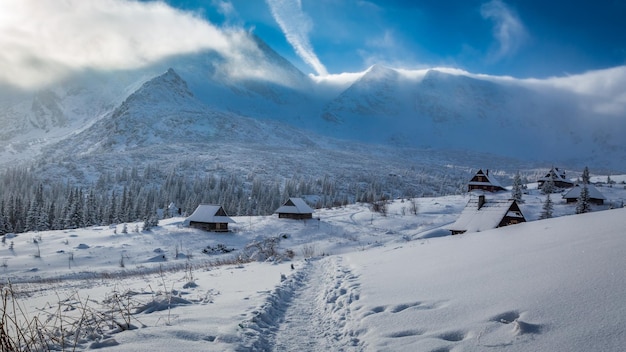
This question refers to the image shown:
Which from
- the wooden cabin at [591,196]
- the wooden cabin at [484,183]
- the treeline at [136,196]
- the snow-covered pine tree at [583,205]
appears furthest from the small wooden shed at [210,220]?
the wooden cabin at [591,196]

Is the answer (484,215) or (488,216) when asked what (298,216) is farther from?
(488,216)

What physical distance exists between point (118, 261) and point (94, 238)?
33.4 ft

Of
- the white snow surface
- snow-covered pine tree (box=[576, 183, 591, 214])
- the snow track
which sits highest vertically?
snow-covered pine tree (box=[576, 183, 591, 214])

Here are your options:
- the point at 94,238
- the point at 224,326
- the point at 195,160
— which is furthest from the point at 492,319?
the point at 195,160

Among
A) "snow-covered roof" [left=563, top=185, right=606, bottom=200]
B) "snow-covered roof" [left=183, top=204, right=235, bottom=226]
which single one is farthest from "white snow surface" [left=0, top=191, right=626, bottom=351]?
"snow-covered roof" [left=563, top=185, right=606, bottom=200]

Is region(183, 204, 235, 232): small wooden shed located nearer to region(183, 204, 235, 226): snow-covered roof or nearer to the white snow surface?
region(183, 204, 235, 226): snow-covered roof

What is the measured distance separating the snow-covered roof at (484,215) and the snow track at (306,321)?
2271cm

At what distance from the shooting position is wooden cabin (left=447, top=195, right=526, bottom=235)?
29.7 m

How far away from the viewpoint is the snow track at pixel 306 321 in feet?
19.6

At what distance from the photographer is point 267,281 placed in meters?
12.2

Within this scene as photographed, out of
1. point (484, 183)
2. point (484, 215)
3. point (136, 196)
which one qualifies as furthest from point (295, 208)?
point (136, 196)

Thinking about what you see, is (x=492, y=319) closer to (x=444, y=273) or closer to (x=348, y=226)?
(x=444, y=273)

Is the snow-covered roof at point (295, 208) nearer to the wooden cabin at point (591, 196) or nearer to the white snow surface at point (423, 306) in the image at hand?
the white snow surface at point (423, 306)

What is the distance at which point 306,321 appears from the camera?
7.56 m
